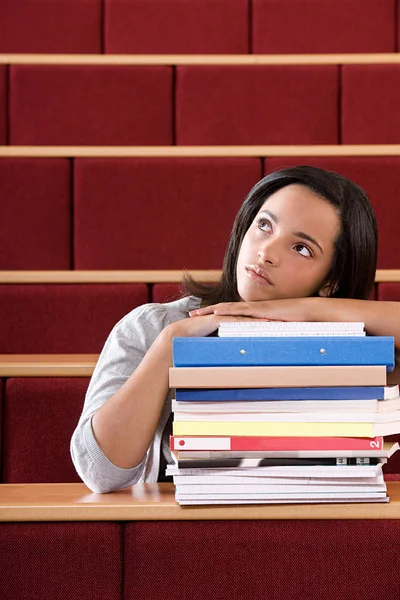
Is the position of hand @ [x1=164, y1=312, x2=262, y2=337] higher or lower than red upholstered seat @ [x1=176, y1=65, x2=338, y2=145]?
lower

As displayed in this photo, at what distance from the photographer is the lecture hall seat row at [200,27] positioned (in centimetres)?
117

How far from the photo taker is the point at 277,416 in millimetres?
444

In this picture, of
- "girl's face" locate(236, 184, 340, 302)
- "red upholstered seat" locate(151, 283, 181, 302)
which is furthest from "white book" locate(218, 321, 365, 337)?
"red upholstered seat" locate(151, 283, 181, 302)

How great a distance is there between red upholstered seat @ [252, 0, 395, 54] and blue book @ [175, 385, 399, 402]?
2.65 ft

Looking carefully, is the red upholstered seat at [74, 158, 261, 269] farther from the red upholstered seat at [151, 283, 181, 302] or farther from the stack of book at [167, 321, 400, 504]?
the stack of book at [167, 321, 400, 504]

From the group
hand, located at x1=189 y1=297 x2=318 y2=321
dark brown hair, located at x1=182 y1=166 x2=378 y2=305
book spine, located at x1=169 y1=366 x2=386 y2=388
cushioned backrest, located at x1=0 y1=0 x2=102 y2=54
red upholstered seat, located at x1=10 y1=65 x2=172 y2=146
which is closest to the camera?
book spine, located at x1=169 y1=366 x2=386 y2=388

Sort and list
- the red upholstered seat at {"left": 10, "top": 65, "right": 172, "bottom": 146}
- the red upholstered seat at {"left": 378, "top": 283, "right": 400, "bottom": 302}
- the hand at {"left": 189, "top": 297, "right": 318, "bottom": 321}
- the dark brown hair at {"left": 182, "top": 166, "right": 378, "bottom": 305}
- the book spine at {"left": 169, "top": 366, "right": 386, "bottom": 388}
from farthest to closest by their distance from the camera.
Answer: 1. the red upholstered seat at {"left": 10, "top": 65, "right": 172, "bottom": 146}
2. the red upholstered seat at {"left": 378, "top": 283, "right": 400, "bottom": 302}
3. the dark brown hair at {"left": 182, "top": 166, "right": 378, "bottom": 305}
4. the hand at {"left": 189, "top": 297, "right": 318, "bottom": 321}
5. the book spine at {"left": 169, "top": 366, "right": 386, "bottom": 388}

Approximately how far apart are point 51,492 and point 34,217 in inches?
19.9

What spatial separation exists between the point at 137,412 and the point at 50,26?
772 millimetres

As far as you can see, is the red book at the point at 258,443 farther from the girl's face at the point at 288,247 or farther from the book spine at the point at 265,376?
the girl's face at the point at 288,247

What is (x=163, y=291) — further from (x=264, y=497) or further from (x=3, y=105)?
(x=264, y=497)

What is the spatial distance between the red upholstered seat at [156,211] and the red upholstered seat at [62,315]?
8 cm

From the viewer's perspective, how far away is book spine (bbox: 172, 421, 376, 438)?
443mm

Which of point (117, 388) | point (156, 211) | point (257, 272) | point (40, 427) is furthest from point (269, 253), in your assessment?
point (156, 211)
